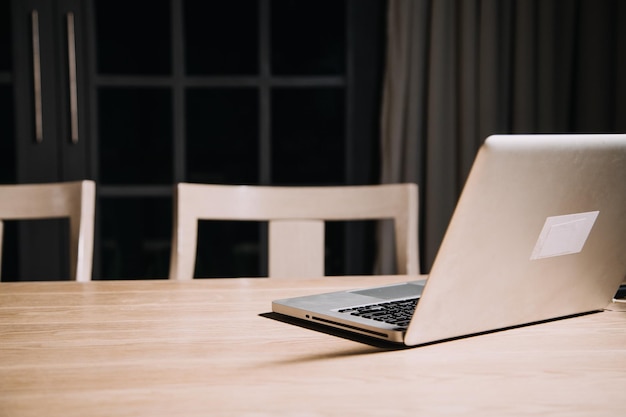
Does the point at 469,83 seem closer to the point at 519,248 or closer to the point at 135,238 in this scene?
the point at 519,248

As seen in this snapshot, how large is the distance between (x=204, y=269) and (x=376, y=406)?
9.53 ft

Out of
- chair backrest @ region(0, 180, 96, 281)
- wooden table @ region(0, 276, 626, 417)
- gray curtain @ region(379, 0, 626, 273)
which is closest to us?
wooden table @ region(0, 276, 626, 417)

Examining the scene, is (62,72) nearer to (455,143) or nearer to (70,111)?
(70,111)

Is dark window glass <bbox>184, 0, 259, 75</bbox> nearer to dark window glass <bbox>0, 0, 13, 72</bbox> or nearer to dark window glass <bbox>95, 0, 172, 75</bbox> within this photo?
dark window glass <bbox>95, 0, 172, 75</bbox>

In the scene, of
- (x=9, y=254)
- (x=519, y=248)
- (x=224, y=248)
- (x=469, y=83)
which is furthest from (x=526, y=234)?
(x=9, y=254)

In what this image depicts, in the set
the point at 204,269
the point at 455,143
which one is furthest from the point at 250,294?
the point at 204,269

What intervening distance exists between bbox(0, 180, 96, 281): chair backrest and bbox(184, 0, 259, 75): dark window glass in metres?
1.97

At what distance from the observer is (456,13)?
2.28 meters

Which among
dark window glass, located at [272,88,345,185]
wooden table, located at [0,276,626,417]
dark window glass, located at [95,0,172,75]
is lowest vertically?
wooden table, located at [0,276,626,417]

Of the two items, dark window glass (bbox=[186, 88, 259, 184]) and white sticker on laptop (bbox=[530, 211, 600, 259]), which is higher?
dark window glass (bbox=[186, 88, 259, 184])

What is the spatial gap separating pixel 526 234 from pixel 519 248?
15 mm

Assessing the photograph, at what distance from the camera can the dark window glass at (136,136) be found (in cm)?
363

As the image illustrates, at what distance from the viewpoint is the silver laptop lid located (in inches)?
22.9

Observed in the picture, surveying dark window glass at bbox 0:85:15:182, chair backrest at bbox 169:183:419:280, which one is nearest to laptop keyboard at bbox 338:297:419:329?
chair backrest at bbox 169:183:419:280
